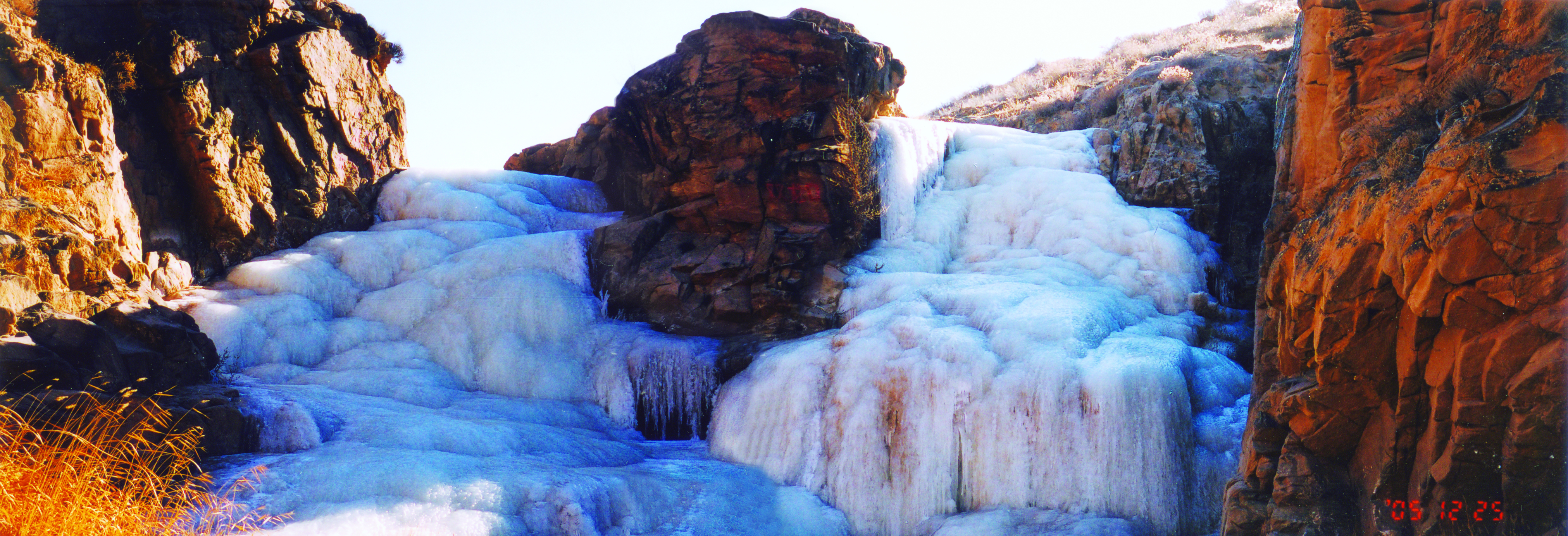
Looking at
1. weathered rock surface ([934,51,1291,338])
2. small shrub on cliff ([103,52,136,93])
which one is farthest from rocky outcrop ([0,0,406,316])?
weathered rock surface ([934,51,1291,338])

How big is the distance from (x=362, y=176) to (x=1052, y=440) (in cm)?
1449

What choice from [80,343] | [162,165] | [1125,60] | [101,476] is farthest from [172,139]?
[1125,60]

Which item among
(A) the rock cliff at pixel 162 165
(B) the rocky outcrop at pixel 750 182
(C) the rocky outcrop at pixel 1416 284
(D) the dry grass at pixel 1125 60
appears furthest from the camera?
(D) the dry grass at pixel 1125 60

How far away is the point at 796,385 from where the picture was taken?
1103 centimetres

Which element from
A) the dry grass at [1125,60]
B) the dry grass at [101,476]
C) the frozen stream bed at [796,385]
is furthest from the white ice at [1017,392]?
the dry grass at [1125,60]

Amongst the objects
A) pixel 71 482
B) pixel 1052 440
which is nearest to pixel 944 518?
pixel 1052 440

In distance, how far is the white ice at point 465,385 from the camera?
8.20 m

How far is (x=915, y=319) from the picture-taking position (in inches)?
436

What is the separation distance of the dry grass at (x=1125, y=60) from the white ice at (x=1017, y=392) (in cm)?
789

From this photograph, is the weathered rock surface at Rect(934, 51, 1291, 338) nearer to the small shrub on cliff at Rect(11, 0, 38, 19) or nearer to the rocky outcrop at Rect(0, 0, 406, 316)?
the rocky outcrop at Rect(0, 0, 406, 316)

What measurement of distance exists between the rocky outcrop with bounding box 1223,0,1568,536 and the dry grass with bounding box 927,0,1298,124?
490 inches
